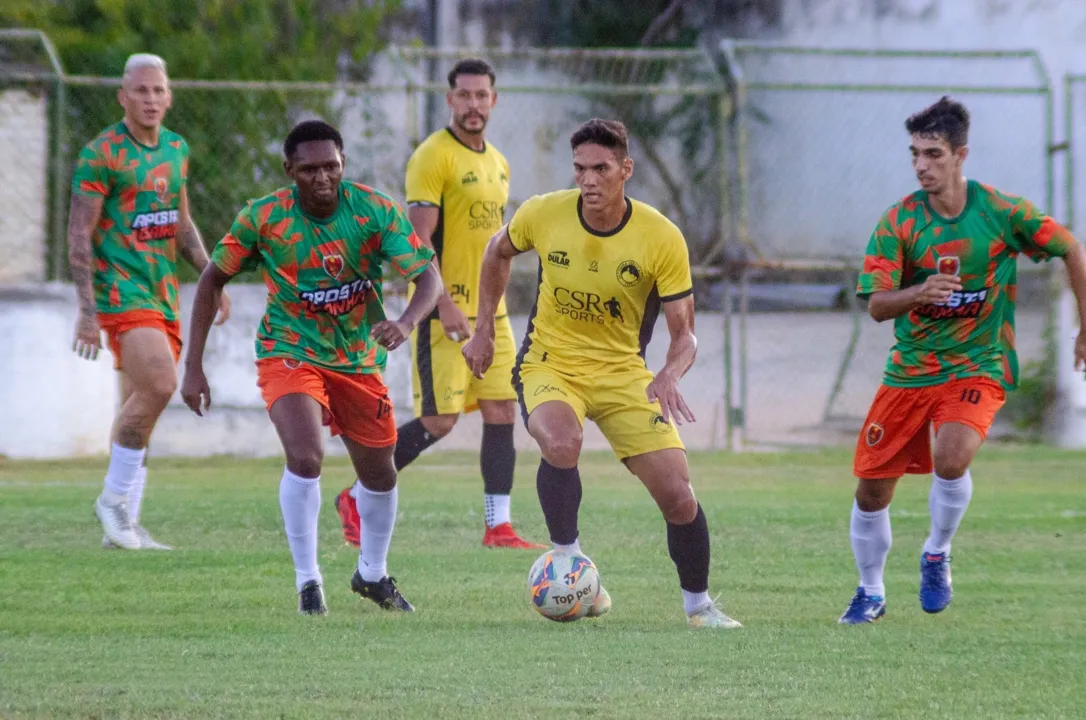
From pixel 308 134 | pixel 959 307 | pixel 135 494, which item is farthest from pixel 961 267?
pixel 135 494

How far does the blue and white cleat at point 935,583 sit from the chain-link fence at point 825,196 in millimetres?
8159

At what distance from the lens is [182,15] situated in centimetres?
1708

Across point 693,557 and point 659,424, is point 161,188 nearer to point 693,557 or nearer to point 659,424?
point 659,424

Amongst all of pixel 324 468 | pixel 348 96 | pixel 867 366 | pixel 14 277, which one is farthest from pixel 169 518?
pixel 867 366

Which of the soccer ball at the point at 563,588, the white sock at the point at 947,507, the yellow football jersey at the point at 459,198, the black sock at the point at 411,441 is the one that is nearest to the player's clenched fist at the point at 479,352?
the soccer ball at the point at 563,588

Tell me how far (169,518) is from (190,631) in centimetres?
394

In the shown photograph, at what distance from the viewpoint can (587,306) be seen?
22.9ft

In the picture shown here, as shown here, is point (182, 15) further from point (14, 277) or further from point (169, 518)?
point (169, 518)

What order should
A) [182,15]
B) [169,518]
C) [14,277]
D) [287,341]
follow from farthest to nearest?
[182,15] → [14,277] → [169,518] → [287,341]

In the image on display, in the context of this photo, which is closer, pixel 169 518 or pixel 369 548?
pixel 369 548

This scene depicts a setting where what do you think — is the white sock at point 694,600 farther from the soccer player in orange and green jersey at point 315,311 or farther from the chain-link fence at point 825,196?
the chain-link fence at point 825,196

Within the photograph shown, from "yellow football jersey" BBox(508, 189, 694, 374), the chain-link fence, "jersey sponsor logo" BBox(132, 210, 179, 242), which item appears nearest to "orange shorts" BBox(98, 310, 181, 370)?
"jersey sponsor logo" BBox(132, 210, 179, 242)

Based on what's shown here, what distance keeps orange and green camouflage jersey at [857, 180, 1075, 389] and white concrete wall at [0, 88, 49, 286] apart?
9.08 m

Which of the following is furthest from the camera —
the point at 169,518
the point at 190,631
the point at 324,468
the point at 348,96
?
the point at 348,96
